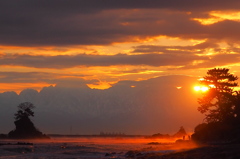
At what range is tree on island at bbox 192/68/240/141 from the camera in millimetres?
85375

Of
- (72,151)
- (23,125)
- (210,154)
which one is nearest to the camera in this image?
(210,154)

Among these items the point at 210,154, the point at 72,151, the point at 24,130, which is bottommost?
the point at 210,154

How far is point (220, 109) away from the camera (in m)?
93.2

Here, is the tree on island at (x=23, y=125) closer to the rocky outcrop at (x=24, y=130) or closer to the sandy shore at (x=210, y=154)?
the rocky outcrop at (x=24, y=130)

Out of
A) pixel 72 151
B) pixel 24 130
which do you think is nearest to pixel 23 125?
pixel 24 130

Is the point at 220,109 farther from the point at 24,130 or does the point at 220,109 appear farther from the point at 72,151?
the point at 24,130

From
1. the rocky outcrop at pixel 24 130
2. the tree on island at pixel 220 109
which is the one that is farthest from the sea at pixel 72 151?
the rocky outcrop at pixel 24 130

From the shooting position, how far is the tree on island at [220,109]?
85375mm

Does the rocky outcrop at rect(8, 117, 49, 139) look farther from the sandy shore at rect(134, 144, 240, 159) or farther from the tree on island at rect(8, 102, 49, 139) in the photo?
the sandy shore at rect(134, 144, 240, 159)

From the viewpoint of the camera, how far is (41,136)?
16650 cm

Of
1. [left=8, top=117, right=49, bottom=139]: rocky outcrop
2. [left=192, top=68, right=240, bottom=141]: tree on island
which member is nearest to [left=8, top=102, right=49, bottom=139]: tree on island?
[left=8, top=117, right=49, bottom=139]: rocky outcrop

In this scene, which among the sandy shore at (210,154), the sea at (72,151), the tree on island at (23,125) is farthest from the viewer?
the tree on island at (23,125)

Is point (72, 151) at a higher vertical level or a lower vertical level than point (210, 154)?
higher

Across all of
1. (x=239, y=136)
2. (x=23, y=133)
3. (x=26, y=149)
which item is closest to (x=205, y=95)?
(x=239, y=136)
